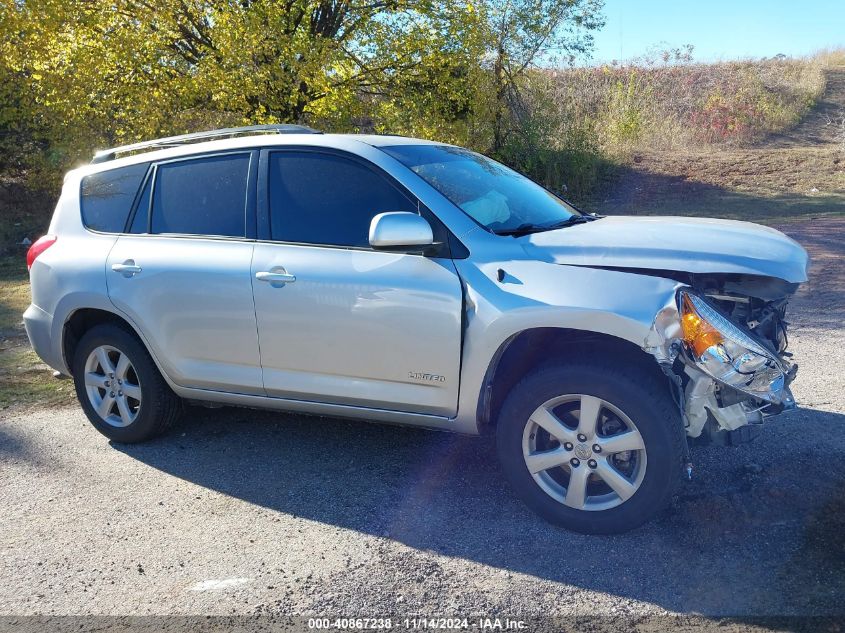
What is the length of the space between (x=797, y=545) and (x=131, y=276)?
4000 mm

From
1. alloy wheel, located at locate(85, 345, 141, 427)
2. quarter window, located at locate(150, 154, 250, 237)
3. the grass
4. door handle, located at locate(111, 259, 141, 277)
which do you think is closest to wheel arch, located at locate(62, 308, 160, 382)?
alloy wheel, located at locate(85, 345, 141, 427)

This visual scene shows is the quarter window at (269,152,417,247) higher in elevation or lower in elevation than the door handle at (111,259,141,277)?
higher

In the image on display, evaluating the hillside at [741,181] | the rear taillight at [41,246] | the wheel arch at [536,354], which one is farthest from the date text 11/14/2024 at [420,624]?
the hillside at [741,181]

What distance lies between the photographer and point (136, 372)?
515 centimetres

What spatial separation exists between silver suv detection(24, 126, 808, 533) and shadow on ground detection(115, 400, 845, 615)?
0.24m

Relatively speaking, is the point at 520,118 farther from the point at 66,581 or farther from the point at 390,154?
the point at 66,581

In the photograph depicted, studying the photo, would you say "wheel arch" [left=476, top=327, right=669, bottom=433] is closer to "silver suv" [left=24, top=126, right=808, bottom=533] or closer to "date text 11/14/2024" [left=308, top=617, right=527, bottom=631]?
"silver suv" [left=24, top=126, right=808, bottom=533]

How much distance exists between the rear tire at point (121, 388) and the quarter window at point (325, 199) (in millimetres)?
1339

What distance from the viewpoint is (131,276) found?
16.4 feet

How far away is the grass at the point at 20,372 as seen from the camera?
21.8ft

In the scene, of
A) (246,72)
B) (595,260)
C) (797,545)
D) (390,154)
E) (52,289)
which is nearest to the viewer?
(797,545)

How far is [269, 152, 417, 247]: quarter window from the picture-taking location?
4410 mm

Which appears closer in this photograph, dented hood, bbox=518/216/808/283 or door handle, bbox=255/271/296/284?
dented hood, bbox=518/216/808/283

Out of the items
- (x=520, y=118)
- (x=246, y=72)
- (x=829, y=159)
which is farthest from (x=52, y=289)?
(x=829, y=159)
